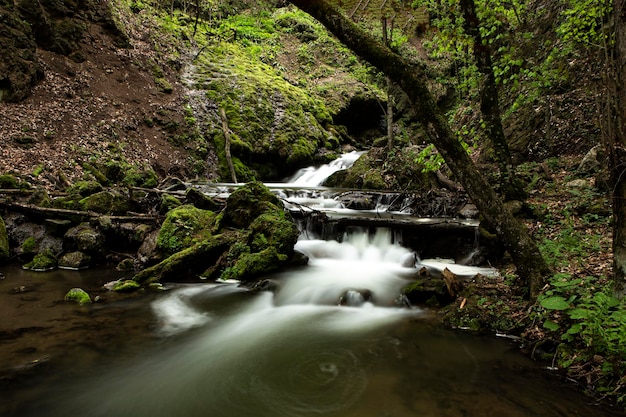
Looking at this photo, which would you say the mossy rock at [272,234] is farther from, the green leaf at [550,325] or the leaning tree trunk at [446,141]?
the green leaf at [550,325]

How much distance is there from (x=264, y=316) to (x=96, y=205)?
523 cm

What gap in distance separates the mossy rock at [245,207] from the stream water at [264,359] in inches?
81.5

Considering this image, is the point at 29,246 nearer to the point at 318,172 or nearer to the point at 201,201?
→ the point at 201,201

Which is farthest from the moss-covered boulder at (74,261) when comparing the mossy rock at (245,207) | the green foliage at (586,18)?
the green foliage at (586,18)

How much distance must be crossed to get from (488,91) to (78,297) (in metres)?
7.64

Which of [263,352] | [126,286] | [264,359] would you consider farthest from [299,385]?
[126,286]

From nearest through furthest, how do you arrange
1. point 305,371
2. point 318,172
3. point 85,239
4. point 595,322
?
1. point 595,322
2. point 305,371
3. point 85,239
4. point 318,172

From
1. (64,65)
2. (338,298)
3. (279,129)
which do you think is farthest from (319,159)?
(338,298)

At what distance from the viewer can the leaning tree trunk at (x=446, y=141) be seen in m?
4.17

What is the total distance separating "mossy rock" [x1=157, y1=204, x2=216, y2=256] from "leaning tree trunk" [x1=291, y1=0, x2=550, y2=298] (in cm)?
497

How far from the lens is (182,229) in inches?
293

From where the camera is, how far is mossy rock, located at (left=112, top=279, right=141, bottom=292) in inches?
233

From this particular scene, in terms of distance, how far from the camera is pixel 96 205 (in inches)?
318

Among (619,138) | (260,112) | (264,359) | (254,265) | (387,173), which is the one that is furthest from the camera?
(260,112)
